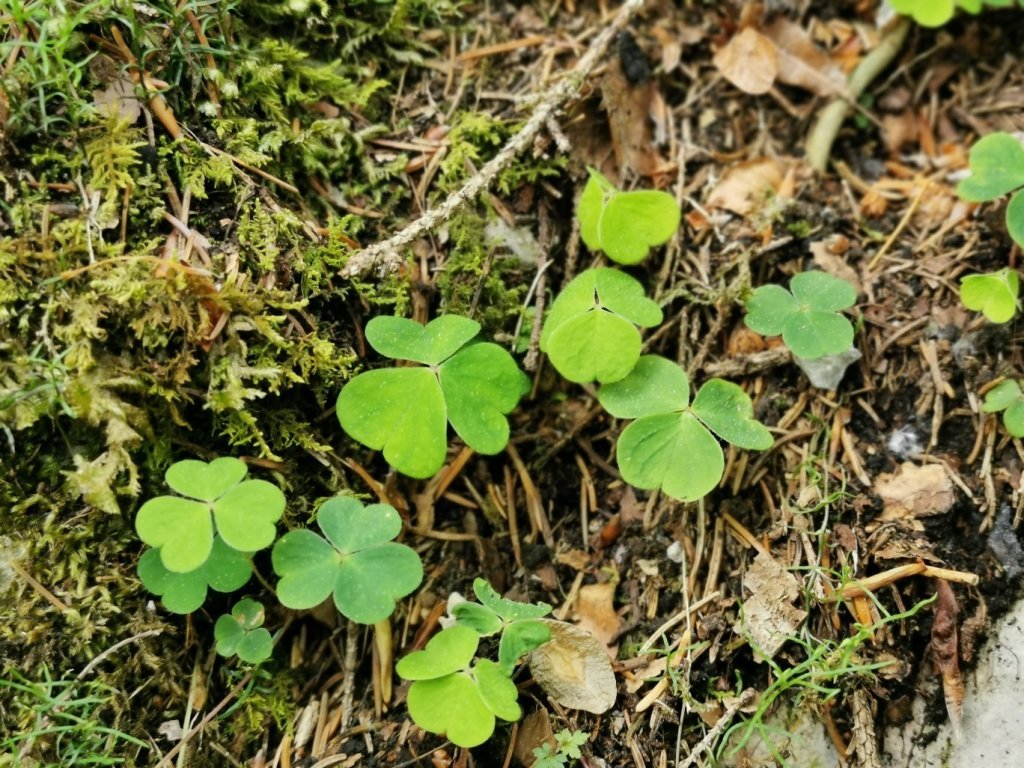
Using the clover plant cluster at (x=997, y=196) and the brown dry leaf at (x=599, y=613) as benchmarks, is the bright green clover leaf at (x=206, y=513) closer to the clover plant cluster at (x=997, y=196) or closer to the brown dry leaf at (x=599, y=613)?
the brown dry leaf at (x=599, y=613)

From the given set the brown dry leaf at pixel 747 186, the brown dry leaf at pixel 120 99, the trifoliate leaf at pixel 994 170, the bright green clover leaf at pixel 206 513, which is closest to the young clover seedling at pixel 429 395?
the bright green clover leaf at pixel 206 513

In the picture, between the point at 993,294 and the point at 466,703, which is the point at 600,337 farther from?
the point at 993,294

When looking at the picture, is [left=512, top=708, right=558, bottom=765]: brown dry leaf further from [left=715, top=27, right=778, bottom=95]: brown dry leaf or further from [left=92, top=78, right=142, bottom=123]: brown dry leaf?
[left=715, top=27, right=778, bottom=95]: brown dry leaf

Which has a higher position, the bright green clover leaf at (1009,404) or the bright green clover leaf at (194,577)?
the bright green clover leaf at (1009,404)

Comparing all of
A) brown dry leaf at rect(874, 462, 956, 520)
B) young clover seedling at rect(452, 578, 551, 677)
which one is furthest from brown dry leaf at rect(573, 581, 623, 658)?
brown dry leaf at rect(874, 462, 956, 520)

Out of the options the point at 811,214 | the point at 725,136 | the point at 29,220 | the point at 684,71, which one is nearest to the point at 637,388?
the point at 811,214
